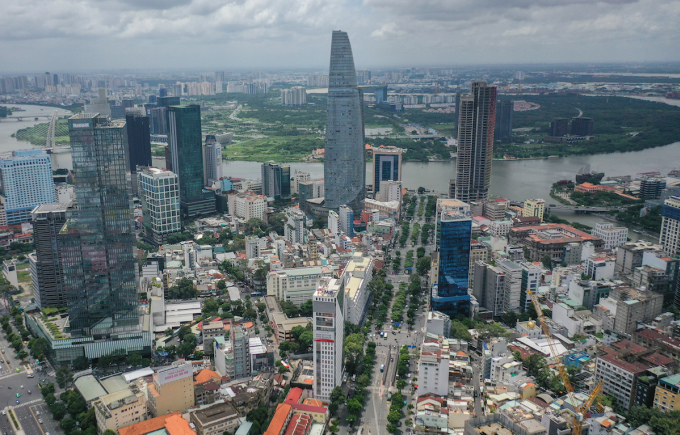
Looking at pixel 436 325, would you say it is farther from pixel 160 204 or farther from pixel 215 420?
pixel 160 204

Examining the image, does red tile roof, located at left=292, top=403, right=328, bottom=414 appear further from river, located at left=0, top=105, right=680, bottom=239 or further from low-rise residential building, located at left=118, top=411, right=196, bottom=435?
river, located at left=0, top=105, right=680, bottom=239

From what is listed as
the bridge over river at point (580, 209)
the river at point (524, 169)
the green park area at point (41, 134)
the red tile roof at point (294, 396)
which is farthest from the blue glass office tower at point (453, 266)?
the green park area at point (41, 134)

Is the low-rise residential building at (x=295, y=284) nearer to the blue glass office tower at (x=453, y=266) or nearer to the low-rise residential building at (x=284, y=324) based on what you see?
the low-rise residential building at (x=284, y=324)

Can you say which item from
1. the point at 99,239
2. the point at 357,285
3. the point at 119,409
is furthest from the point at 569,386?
the point at 99,239

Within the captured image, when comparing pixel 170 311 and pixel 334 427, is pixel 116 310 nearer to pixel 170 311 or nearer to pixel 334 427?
pixel 170 311

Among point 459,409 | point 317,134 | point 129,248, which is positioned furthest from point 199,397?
point 317,134

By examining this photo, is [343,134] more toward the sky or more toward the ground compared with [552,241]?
more toward the sky
